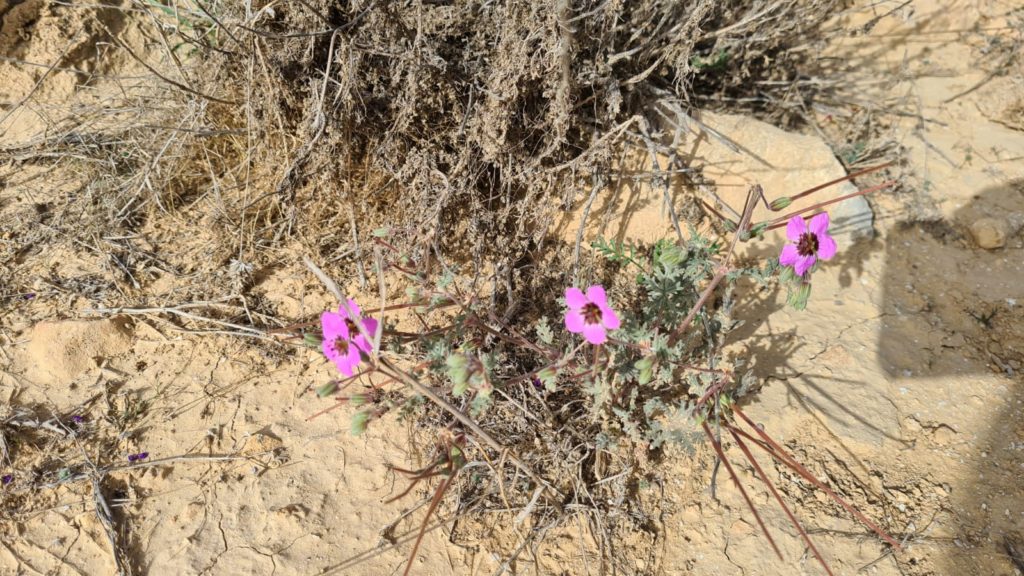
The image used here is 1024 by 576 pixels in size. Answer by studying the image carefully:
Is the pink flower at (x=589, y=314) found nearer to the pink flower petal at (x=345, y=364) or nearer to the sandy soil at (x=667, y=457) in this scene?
the pink flower petal at (x=345, y=364)

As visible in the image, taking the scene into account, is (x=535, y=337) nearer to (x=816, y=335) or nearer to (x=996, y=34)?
(x=816, y=335)

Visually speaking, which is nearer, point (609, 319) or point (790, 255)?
point (609, 319)

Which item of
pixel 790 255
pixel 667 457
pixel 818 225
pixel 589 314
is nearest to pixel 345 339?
pixel 589 314

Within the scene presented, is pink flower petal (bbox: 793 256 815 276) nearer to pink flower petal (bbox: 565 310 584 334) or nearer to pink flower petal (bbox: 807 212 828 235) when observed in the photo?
pink flower petal (bbox: 807 212 828 235)

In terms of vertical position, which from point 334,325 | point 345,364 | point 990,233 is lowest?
point 345,364

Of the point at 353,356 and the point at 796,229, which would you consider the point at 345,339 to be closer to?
the point at 353,356

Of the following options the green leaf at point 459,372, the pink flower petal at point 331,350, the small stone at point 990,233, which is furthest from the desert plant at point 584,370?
the small stone at point 990,233

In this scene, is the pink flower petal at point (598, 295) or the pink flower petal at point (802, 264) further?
the pink flower petal at point (802, 264)

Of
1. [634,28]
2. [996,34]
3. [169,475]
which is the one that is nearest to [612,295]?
[634,28]
